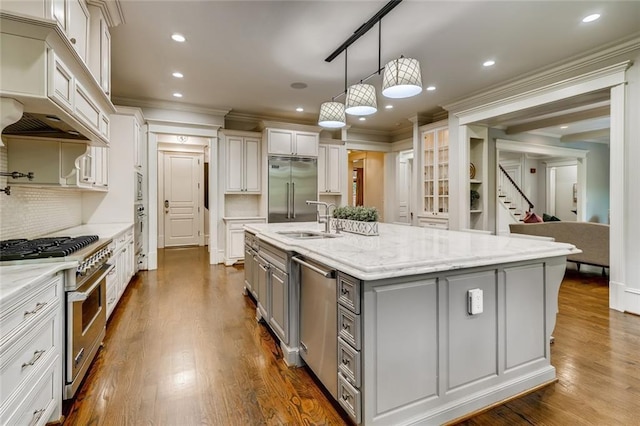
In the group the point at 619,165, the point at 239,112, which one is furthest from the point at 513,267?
the point at 239,112

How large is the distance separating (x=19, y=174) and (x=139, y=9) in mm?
1699

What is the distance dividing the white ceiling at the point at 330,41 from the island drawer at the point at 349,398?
2.86 meters

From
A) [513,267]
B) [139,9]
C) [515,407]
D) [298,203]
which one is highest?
[139,9]

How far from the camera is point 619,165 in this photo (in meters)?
3.34

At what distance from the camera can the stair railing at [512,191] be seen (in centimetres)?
833

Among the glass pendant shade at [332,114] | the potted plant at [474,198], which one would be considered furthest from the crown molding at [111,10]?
the potted plant at [474,198]

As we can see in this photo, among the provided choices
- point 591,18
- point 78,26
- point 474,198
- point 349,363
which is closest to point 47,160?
point 78,26

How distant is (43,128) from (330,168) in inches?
193

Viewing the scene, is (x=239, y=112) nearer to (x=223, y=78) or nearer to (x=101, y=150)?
(x=223, y=78)

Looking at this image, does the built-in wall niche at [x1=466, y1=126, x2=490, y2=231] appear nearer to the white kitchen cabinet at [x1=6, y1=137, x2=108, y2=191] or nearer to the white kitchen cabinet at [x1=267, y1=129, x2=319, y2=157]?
the white kitchen cabinet at [x1=267, y1=129, x2=319, y2=157]

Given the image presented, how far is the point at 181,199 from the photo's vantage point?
312 inches

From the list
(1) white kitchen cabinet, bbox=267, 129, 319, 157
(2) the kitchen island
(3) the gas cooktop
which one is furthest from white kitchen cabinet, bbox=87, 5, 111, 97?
(1) white kitchen cabinet, bbox=267, 129, 319, 157

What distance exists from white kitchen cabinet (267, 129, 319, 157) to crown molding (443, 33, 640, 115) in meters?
2.64

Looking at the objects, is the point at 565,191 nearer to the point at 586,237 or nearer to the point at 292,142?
the point at 586,237
